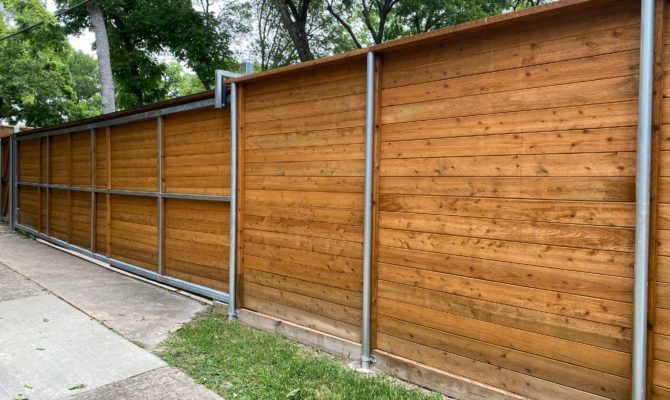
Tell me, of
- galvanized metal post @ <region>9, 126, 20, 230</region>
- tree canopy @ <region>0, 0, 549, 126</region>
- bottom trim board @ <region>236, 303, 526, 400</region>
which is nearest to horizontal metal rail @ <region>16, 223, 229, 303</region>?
bottom trim board @ <region>236, 303, 526, 400</region>

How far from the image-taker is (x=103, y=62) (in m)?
13.4

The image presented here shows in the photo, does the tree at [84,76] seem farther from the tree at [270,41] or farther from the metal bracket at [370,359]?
the metal bracket at [370,359]

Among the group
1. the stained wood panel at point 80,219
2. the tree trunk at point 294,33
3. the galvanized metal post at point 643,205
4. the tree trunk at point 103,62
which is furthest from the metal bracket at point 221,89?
the tree trunk at point 294,33

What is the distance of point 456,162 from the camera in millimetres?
2883

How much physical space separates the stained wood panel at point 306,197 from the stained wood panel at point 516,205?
0.29 meters

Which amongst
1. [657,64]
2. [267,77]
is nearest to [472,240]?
[657,64]

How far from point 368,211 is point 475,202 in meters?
0.77

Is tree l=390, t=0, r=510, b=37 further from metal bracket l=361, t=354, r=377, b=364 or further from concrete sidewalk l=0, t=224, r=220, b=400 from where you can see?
metal bracket l=361, t=354, r=377, b=364

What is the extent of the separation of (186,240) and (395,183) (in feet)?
9.91

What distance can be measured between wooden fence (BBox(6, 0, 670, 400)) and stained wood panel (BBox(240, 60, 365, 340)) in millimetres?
15

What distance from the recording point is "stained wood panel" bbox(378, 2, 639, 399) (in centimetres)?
234

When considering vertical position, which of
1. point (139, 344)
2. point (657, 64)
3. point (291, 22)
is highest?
point (291, 22)

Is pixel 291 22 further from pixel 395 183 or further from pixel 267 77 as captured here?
pixel 395 183

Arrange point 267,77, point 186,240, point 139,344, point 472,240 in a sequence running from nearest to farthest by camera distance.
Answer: point 472,240 → point 139,344 → point 267,77 → point 186,240
